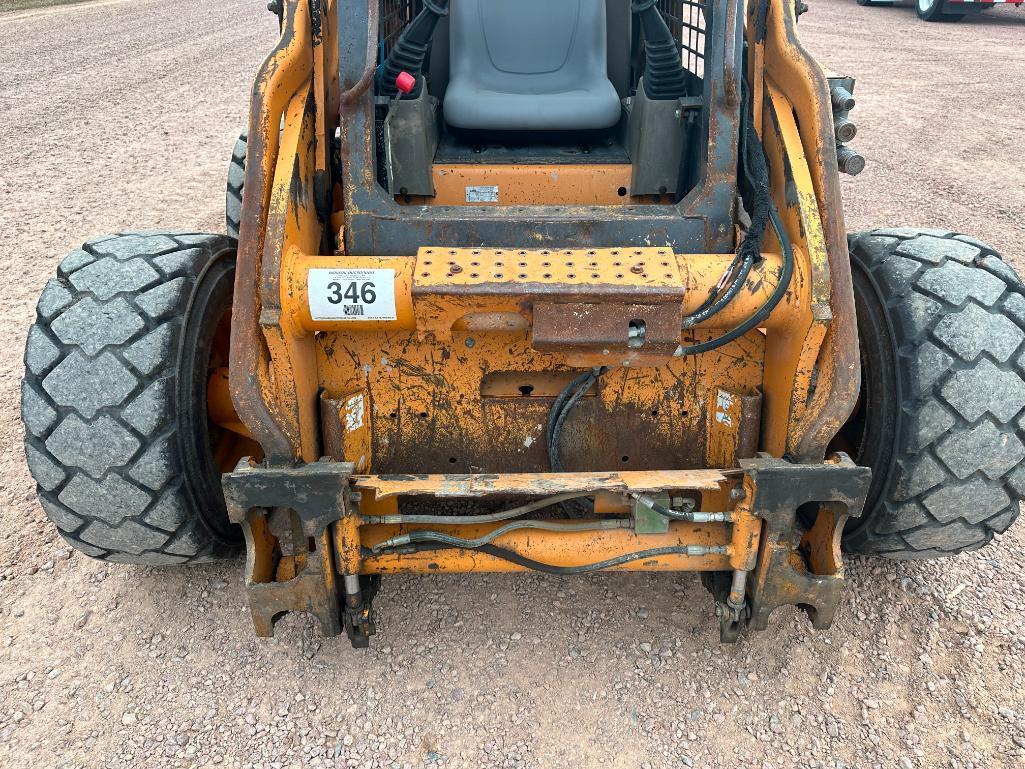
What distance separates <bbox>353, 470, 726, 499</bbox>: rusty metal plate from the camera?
2.50 meters

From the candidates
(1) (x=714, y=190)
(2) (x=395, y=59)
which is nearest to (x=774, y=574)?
(1) (x=714, y=190)

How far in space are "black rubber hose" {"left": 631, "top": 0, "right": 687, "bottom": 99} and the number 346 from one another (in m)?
1.50

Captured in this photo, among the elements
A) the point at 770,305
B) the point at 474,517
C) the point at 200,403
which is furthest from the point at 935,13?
the point at 200,403

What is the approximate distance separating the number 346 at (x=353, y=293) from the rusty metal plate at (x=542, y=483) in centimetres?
54

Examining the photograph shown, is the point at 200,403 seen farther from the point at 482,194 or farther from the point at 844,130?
the point at 844,130

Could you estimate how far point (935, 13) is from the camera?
59.6 ft

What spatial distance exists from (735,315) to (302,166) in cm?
150

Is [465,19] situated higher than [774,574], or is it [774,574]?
[465,19]

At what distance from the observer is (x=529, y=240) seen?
113 inches

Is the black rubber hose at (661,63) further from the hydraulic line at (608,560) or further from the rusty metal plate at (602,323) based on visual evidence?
the hydraulic line at (608,560)

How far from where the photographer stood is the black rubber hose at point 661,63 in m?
3.29

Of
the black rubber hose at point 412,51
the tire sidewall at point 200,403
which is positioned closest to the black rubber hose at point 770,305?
the black rubber hose at point 412,51

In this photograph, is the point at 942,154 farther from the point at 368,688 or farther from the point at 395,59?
the point at 368,688

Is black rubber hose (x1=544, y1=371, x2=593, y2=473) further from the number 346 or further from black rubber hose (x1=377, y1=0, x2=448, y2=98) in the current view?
black rubber hose (x1=377, y1=0, x2=448, y2=98)
